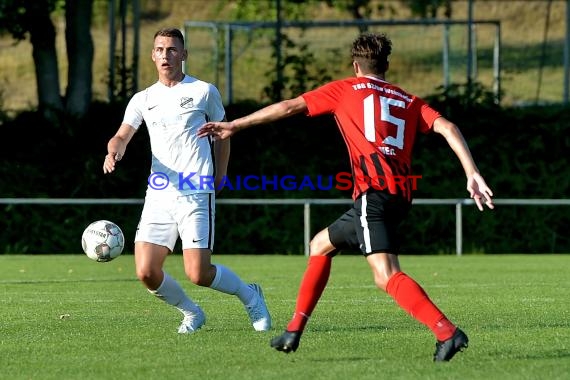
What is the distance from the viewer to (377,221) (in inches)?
313

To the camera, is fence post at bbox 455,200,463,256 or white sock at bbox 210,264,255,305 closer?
white sock at bbox 210,264,255,305

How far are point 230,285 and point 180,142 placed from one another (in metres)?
1.09

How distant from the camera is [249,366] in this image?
7805 millimetres

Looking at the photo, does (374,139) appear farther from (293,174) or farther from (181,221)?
(293,174)

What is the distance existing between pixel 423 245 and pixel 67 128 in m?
6.50

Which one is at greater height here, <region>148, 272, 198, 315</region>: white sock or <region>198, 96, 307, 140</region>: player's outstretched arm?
<region>198, 96, 307, 140</region>: player's outstretched arm

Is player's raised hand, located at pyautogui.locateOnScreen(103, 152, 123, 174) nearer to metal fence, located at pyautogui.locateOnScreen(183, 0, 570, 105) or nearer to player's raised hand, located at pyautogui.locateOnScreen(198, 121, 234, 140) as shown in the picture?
player's raised hand, located at pyautogui.locateOnScreen(198, 121, 234, 140)

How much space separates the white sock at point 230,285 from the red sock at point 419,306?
217cm

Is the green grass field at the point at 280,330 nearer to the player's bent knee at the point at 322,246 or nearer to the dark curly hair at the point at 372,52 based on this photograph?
the player's bent knee at the point at 322,246

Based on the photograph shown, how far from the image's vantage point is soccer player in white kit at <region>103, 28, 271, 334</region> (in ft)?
31.4

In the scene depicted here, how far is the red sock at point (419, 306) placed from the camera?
769 centimetres

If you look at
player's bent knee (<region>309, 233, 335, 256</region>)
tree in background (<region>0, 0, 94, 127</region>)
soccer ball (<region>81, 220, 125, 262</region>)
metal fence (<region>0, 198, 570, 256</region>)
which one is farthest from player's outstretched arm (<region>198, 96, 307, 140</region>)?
tree in background (<region>0, 0, 94, 127</region>)

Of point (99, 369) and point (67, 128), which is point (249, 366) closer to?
point (99, 369)

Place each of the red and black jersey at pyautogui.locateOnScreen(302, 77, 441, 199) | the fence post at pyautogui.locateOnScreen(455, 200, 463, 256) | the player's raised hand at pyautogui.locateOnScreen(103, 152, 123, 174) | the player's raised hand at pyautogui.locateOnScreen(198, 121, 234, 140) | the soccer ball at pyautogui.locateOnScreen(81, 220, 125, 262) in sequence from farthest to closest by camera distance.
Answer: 1. the fence post at pyautogui.locateOnScreen(455, 200, 463, 256)
2. the soccer ball at pyautogui.locateOnScreen(81, 220, 125, 262)
3. the player's raised hand at pyautogui.locateOnScreen(103, 152, 123, 174)
4. the player's raised hand at pyautogui.locateOnScreen(198, 121, 234, 140)
5. the red and black jersey at pyautogui.locateOnScreen(302, 77, 441, 199)
